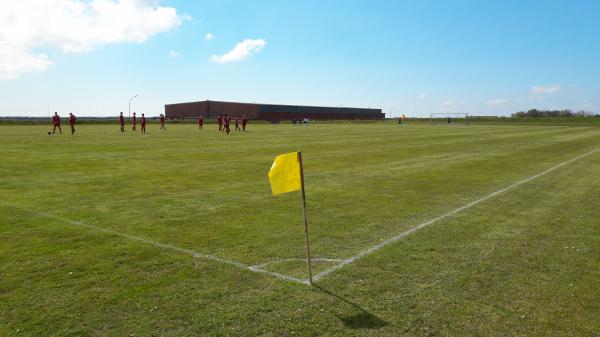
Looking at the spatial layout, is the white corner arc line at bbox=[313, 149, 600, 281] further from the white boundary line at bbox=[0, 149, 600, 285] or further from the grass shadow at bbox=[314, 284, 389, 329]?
the grass shadow at bbox=[314, 284, 389, 329]

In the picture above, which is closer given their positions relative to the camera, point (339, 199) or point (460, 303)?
point (460, 303)

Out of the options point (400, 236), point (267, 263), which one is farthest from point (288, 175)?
point (400, 236)

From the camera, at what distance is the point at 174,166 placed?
612 inches

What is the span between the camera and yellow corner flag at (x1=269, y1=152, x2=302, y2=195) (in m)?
4.98

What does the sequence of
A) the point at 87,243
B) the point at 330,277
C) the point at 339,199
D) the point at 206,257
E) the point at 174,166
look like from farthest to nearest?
the point at 174,166
the point at 339,199
the point at 87,243
the point at 206,257
the point at 330,277

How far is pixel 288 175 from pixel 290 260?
1.32m

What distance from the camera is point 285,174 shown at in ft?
16.6

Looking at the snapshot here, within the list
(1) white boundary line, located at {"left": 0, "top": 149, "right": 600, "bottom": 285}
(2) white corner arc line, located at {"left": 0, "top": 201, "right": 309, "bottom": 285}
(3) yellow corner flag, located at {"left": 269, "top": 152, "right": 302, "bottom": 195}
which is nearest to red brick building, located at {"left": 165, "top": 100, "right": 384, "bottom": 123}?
(1) white boundary line, located at {"left": 0, "top": 149, "right": 600, "bottom": 285}

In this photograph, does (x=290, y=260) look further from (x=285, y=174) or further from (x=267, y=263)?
(x=285, y=174)

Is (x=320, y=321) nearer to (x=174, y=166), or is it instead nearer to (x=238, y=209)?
(x=238, y=209)

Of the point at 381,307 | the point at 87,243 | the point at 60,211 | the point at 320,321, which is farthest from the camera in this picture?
the point at 60,211

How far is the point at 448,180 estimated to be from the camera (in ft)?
42.1

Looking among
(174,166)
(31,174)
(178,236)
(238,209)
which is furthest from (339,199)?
(31,174)

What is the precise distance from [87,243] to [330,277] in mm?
3564
